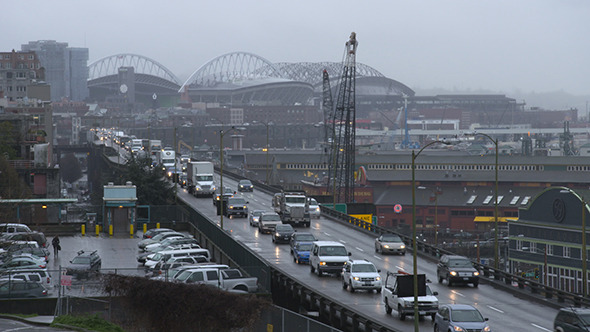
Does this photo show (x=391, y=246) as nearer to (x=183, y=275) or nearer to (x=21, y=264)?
(x=183, y=275)

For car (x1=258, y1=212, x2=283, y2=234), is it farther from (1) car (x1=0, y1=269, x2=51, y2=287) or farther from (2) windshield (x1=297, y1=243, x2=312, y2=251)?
(1) car (x1=0, y1=269, x2=51, y2=287)

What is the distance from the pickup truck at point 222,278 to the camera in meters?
35.1

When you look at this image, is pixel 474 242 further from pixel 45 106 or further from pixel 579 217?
pixel 45 106

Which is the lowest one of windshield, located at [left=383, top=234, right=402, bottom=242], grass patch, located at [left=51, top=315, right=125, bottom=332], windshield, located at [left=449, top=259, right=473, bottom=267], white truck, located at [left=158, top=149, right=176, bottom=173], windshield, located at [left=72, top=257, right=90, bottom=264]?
windshield, located at [left=72, top=257, right=90, bottom=264]

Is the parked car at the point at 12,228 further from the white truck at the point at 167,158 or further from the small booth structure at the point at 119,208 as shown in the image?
the white truck at the point at 167,158

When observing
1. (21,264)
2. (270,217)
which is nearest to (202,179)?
(270,217)

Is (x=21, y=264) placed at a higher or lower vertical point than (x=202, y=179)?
lower

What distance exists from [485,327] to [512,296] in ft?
37.3

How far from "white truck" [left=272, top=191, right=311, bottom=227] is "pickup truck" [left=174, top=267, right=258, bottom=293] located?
2816 centimetres

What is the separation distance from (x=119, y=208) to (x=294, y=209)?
12279mm

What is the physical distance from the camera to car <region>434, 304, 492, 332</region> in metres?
28.8

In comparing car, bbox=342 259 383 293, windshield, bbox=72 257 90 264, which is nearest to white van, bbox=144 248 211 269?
windshield, bbox=72 257 90 264

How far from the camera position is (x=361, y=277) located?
3947 cm

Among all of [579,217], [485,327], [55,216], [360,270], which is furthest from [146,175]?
[485,327]
